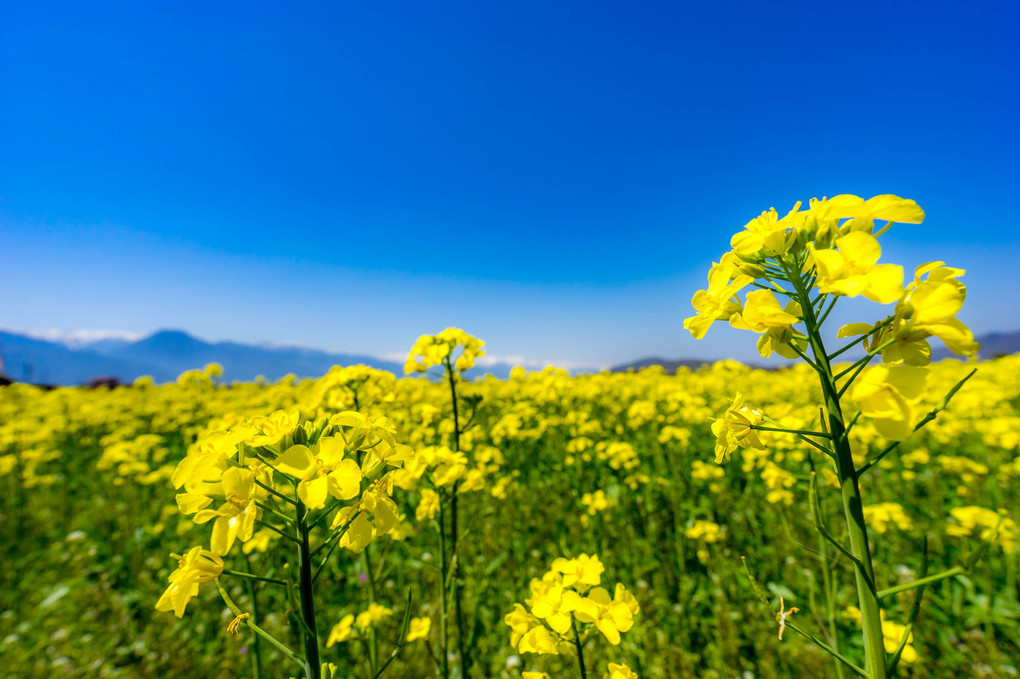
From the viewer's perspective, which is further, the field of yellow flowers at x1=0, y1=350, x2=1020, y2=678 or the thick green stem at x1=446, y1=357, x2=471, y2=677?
the field of yellow flowers at x1=0, y1=350, x2=1020, y2=678

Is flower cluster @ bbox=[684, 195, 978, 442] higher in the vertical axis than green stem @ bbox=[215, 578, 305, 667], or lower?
higher

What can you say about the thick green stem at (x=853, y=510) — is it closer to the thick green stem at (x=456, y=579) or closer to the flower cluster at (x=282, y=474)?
the flower cluster at (x=282, y=474)

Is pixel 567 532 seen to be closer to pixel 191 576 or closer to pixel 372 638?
pixel 372 638

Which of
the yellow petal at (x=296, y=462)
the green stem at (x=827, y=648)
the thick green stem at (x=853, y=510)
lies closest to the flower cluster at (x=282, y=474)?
the yellow petal at (x=296, y=462)

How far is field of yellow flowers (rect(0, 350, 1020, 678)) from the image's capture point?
2.19 meters

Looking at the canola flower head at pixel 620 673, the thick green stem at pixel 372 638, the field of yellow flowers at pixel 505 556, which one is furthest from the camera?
the field of yellow flowers at pixel 505 556

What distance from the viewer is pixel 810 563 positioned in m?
3.46

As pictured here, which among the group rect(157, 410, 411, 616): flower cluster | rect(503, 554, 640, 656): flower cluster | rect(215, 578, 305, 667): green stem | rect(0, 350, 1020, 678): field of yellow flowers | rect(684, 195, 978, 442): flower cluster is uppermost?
rect(684, 195, 978, 442): flower cluster

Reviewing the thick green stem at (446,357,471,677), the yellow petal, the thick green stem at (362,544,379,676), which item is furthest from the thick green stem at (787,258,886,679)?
the thick green stem at (362,544,379,676)

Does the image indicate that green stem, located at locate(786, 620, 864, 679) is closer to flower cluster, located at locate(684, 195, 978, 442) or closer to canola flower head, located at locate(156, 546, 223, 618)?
flower cluster, located at locate(684, 195, 978, 442)

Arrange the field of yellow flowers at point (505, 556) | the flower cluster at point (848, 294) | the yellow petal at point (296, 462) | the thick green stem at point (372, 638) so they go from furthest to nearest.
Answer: the field of yellow flowers at point (505, 556) → the thick green stem at point (372, 638) → the yellow petal at point (296, 462) → the flower cluster at point (848, 294)

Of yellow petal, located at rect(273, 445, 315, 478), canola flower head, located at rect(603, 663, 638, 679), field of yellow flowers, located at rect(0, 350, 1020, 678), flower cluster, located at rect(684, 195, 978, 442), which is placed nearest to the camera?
flower cluster, located at rect(684, 195, 978, 442)

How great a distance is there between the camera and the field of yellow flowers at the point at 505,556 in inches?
86.4

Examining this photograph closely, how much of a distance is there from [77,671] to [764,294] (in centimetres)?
456
